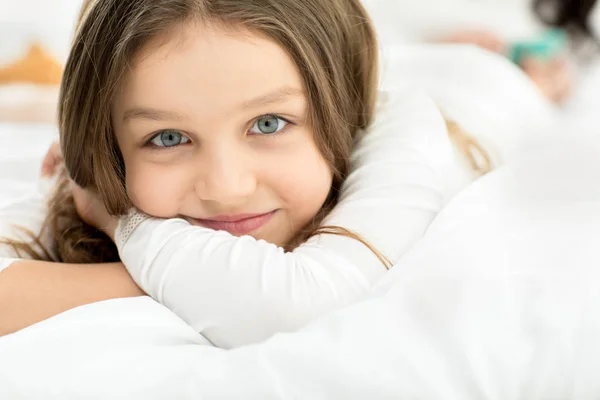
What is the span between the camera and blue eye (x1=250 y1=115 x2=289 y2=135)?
846 millimetres

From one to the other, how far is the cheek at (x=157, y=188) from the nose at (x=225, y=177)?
3cm

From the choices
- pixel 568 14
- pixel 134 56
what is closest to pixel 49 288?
pixel 134 56

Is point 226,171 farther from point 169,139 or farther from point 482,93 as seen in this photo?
point 482,93

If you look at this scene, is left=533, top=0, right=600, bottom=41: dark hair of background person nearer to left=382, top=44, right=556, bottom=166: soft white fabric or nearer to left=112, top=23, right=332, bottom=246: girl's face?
left=382, top=44, right=556, bottom=166: soft white fabric

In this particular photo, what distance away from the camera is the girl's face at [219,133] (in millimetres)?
785

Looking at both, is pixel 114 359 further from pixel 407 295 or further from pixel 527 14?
pixel 527 14

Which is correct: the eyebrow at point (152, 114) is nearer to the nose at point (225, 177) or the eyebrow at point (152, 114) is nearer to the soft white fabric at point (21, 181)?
the nose at point (225, 177)

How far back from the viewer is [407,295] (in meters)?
0.66

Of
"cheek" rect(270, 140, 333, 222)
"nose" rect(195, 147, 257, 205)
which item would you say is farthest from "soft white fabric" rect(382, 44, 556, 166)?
"nose" rect(195, 147, 257, 205)

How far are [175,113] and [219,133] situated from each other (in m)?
0.05

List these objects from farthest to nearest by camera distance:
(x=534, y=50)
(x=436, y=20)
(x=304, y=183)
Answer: (x=436, y=20), (x=534, y=50), (x=304, y=183)

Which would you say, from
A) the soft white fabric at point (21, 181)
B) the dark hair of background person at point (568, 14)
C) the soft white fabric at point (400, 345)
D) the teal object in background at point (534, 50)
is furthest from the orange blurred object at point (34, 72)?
the dark hair of background person at point (568, 14)

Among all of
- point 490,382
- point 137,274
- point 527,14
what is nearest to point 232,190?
point 137,274

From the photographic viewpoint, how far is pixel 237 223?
88 centimetres
